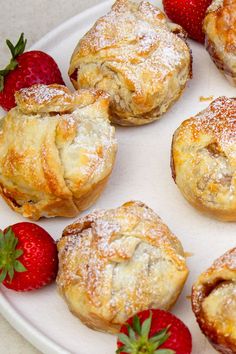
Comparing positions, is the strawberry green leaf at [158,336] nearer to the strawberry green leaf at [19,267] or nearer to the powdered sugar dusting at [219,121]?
the strawberry green leaf at [19,267]

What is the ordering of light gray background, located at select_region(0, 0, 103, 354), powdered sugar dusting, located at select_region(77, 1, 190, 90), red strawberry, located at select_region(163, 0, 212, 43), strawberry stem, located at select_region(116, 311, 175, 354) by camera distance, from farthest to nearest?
light gray background, located at select_region(0, 0, 103, 354)
red strawberry, located at select_region(163, 0, 212, 43)
powdered sugar dusting, located at select_region(77, 1, 190, 90)
strawberry stem, located at select_region(116, 311, 175, 354)

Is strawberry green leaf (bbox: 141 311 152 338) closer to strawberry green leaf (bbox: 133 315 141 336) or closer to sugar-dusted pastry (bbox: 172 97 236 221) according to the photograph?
strawberry green leaf (bbox: 133 315 141 336)

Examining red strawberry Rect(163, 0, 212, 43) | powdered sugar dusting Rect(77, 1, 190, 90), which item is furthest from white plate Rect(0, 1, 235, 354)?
powdered sugar dusting Rect(77, 1, 190, 90)

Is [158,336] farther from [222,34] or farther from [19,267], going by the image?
[222,34]

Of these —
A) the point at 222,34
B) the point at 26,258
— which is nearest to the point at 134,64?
the point at 222,34

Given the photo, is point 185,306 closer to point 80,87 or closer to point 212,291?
point 212,291

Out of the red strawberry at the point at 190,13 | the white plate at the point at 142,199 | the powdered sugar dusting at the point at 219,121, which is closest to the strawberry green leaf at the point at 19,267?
the white plate at the point at 142,199
